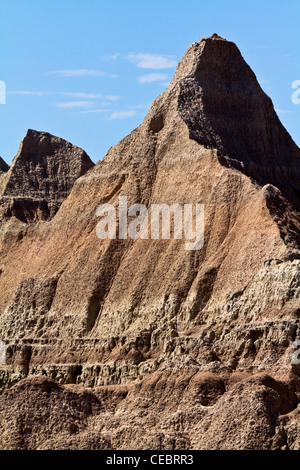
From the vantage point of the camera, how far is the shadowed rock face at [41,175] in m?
116

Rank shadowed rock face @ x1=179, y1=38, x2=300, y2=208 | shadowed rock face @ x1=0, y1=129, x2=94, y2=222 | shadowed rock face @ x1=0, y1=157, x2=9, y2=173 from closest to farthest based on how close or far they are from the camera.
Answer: shadowed rock face @ x1=179, y1=38, x2=300, y2=208
shadowed rock face @ x1=0, y1=129, x2=94, y2=222
shadowed rock face @ x1=0, y1=157, x2=9, y2=173

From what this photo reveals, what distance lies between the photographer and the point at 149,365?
84.1m

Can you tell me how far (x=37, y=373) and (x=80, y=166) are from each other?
97.3 feet

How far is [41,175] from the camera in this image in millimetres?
119375

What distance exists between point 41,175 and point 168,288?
3174 cm

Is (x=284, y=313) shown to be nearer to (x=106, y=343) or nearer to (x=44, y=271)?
(x=106, y=343)

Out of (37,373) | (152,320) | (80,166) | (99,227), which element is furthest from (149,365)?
(80,166)

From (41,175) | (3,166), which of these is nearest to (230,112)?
(41,175)

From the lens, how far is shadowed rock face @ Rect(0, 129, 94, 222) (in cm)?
11606

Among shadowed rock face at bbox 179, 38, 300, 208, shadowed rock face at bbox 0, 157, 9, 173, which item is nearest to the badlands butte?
shadowed rock face at bbox 179, 38, 300, 208

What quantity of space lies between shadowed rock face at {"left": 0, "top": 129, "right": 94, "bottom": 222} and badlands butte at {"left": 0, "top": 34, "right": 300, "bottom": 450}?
149mm

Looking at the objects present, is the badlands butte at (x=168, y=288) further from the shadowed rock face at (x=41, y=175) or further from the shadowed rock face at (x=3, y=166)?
the shadowed rock face at (x=3, y=166)

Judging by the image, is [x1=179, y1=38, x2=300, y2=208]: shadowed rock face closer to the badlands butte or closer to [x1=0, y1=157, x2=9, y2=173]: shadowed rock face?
the badlands butte

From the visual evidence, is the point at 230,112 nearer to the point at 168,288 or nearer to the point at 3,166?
the point at 168,288
